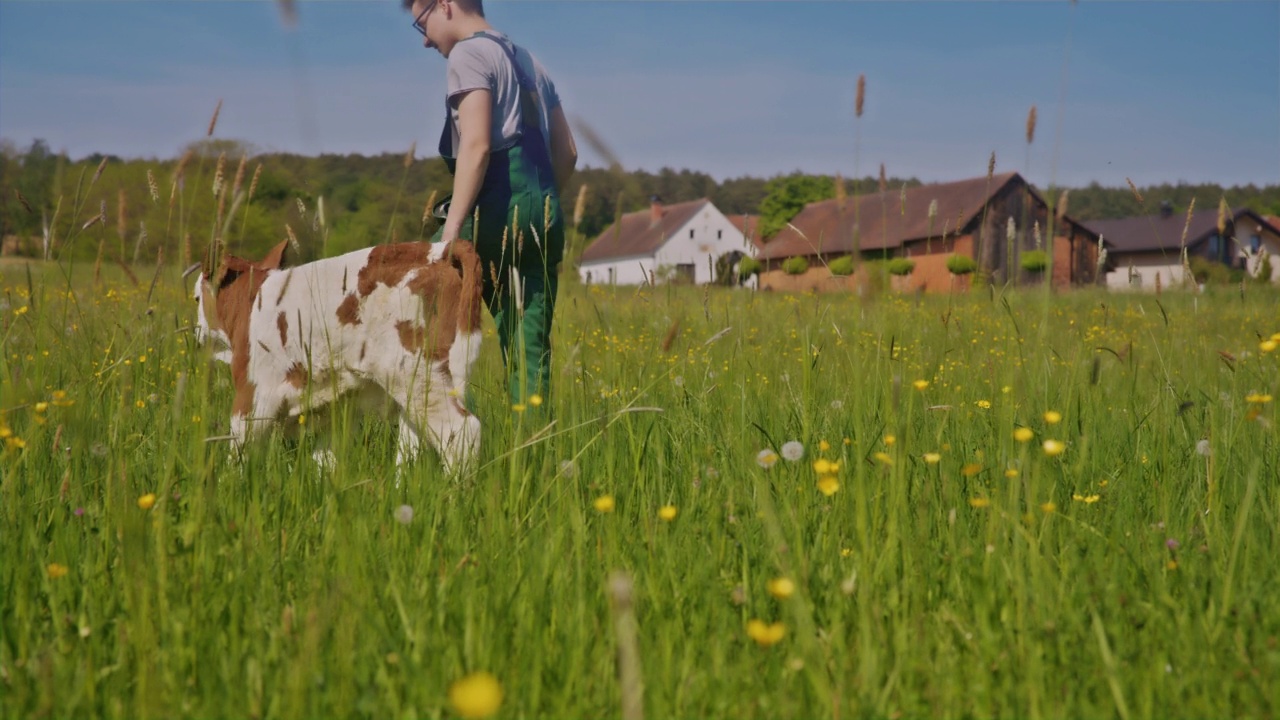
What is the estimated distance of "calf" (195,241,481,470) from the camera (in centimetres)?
305

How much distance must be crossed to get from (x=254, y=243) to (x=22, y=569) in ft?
140

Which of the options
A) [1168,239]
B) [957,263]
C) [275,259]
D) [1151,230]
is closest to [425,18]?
[275,259]

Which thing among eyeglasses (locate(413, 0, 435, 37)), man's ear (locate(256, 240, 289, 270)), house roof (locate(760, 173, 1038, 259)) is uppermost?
house roof (locate(760, 173, 1038, 259))

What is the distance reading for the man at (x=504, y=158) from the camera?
3.58 metres

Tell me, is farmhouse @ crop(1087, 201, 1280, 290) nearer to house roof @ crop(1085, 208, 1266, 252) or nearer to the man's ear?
house roof @ crop(1085, 208, 1266, 252)

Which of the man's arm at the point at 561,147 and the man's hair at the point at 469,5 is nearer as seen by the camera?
the man's hair at the point at 469,5

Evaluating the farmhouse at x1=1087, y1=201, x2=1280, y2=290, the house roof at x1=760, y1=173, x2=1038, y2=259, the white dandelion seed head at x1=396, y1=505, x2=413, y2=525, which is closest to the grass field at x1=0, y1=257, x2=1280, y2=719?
the white dandelion seed head at x1=396, y1=505, x2=413, y2=525

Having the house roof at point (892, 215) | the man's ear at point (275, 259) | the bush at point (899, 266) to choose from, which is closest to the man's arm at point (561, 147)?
the man's ear at point (275, 259)

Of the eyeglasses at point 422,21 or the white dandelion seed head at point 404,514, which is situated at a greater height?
the eyeglasses at point 422,21

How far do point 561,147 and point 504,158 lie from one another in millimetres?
474

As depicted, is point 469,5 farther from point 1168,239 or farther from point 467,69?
point 1168,239

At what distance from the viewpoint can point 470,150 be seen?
3.59 metres

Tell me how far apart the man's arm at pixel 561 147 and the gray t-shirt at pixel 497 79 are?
0.50ft

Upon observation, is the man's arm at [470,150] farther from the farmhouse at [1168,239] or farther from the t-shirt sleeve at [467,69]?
the farmhouse at [1168,239]
